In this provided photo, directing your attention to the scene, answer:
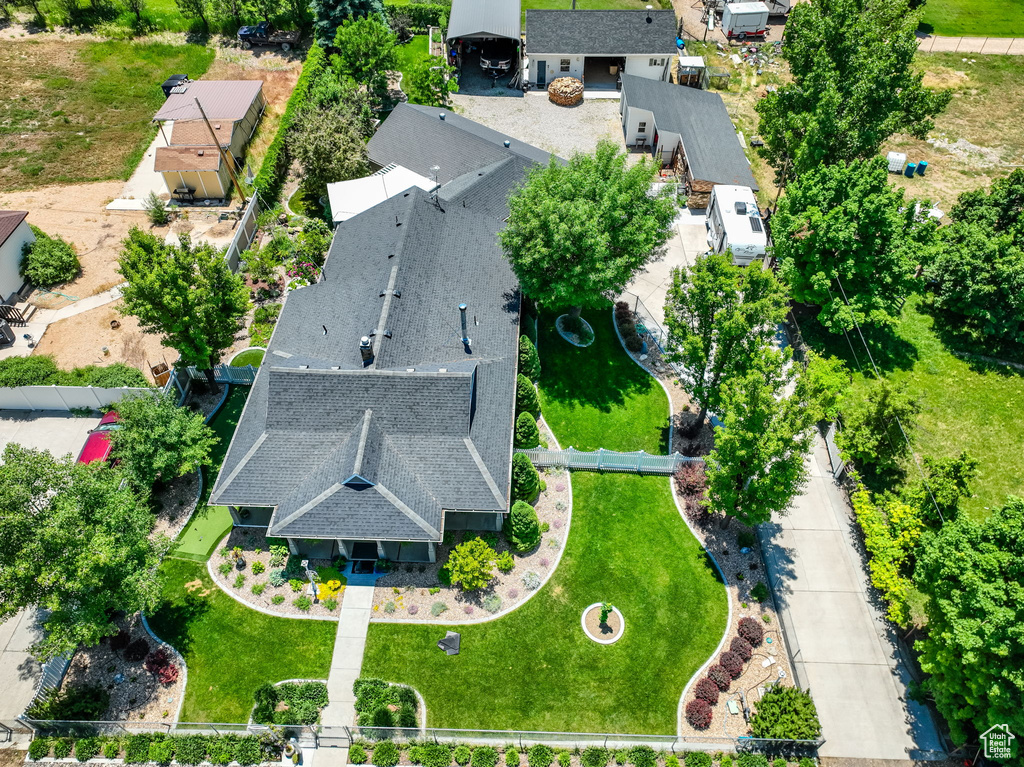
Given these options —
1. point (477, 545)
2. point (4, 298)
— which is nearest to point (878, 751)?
point (477, 545)

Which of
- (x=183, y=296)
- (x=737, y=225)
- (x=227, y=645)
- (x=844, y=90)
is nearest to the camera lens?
(x=227, y=645)

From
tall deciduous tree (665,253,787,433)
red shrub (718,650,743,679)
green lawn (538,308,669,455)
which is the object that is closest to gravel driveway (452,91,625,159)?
green lawn (538,308,669,455)

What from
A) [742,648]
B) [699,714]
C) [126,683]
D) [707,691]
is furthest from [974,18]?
[126,683]

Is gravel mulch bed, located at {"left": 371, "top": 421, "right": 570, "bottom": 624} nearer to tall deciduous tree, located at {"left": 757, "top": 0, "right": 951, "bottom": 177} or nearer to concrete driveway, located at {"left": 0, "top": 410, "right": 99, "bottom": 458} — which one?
concrete driveway, located at {"left": 0, "top": 410, "right": 99, "bottom": 458}

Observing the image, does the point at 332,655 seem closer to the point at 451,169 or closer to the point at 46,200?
the point at 451,169

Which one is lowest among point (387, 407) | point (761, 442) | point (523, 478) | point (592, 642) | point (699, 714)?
point (699, 714)

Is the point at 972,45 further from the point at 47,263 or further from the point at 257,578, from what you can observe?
the point at 47,263

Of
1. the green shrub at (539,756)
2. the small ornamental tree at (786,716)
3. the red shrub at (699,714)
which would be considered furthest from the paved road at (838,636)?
the green shrub at (539,756)
